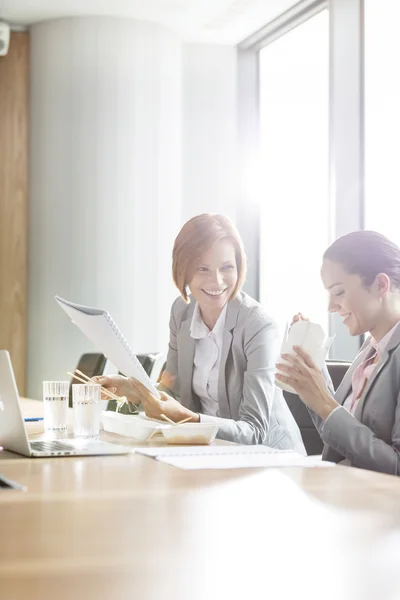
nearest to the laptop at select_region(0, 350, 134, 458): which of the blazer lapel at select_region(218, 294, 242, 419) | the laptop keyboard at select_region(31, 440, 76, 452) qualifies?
the laptop keyboard at select_region(31, 440, 76, 452)

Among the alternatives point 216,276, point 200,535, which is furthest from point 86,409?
point 200,535

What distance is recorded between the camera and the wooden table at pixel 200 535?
882mm

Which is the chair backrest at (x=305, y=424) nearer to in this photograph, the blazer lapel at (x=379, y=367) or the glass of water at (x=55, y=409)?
the blazer lapel at (x=379, y=367)

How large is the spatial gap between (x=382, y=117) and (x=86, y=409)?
125 inches

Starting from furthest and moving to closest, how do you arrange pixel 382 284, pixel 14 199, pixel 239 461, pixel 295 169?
1. pixel 14 199
2. pixel 295 169
3. pixel 382 284
4. pixel 239 461

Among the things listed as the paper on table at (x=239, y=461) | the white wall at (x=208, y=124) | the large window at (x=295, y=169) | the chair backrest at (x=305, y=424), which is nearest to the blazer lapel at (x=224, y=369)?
the chair backrest at (x=305, y=424)

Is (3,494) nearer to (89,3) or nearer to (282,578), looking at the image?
(282,578)

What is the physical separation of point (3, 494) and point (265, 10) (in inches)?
189

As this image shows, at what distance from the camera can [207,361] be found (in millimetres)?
2943

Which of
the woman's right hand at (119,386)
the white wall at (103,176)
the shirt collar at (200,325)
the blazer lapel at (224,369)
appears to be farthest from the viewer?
the white wall at (103,176)

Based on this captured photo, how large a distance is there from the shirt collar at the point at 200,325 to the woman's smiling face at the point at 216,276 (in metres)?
0.04

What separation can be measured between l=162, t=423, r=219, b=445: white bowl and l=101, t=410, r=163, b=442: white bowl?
0.12ft

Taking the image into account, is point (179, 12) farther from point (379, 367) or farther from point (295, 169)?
point (379, 367)

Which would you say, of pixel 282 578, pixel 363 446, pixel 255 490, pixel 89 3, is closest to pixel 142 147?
pixel 89 3
